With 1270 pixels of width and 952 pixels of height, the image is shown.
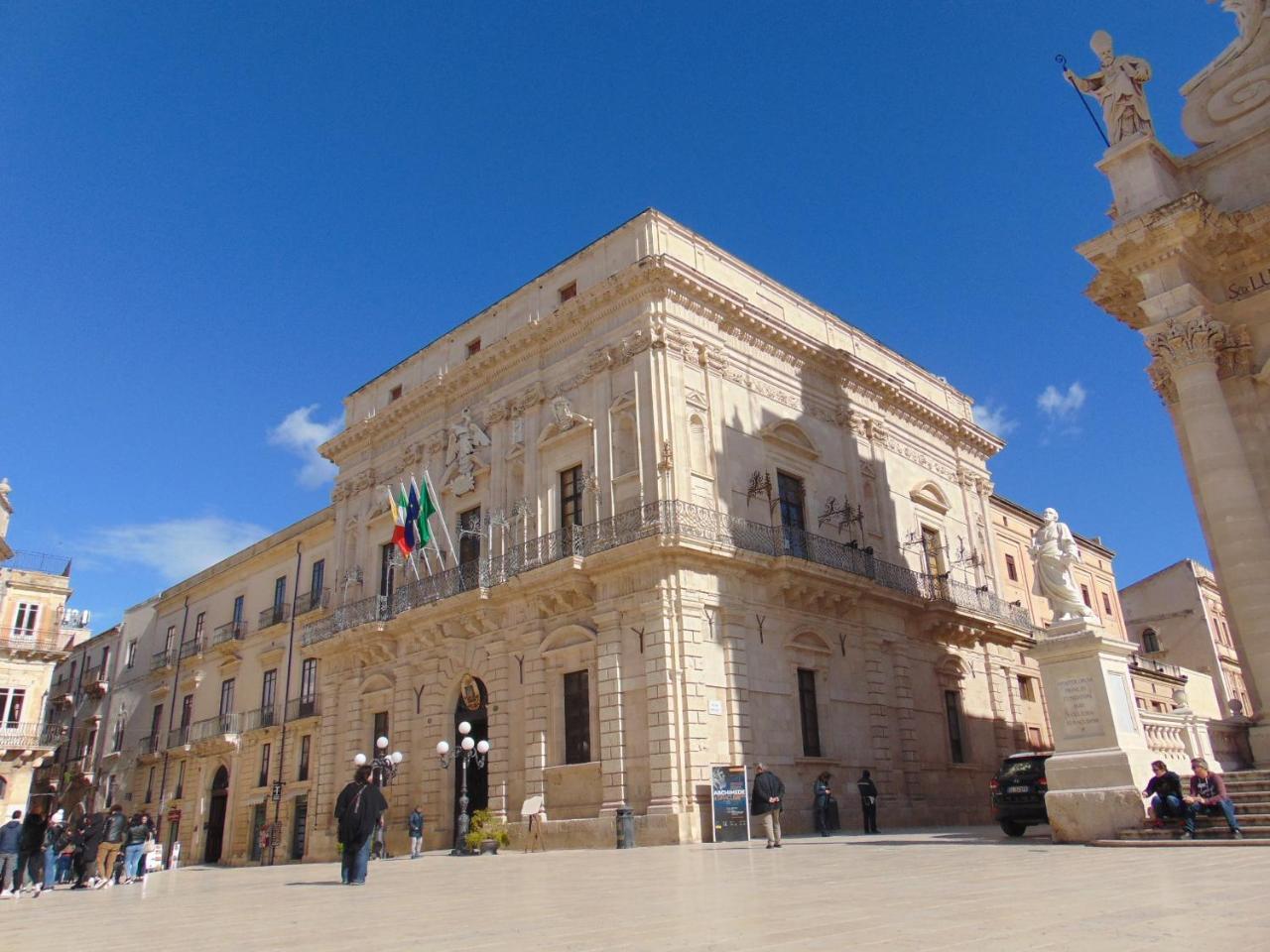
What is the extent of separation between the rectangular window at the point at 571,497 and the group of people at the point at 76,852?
362 inches

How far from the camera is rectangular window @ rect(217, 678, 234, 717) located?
30766 mm

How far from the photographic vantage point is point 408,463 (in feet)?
80.5

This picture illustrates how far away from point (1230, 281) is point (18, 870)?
18.7 m

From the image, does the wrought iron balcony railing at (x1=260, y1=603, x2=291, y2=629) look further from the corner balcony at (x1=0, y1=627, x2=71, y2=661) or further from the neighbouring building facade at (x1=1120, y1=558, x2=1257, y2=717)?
the neighbouring building facade at (x1=1120, y1=558, x2=1257, y2=717)

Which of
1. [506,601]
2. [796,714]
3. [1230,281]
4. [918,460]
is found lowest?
[796,714]

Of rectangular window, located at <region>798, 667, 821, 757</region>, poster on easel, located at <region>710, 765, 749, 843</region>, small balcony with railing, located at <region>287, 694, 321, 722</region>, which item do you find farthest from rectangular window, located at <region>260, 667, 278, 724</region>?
poster on easel, located at <region>710, 765, 749, 843</region>

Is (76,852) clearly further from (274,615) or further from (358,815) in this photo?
(274,615)

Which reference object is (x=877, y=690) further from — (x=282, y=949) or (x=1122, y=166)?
(x=282, y=949)

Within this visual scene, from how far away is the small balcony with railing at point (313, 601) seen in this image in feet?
90.6

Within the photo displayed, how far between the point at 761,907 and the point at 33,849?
10.8m

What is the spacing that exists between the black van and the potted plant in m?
9.09

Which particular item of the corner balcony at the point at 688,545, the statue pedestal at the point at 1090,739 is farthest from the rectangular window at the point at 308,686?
the statue pedestal at the point at 1090,739

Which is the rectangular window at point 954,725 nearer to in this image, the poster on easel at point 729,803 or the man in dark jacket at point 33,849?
the poster on easel at point 729,803

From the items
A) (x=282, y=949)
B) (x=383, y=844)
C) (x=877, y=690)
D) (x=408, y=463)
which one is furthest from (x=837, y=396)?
(x=282, y=949)
